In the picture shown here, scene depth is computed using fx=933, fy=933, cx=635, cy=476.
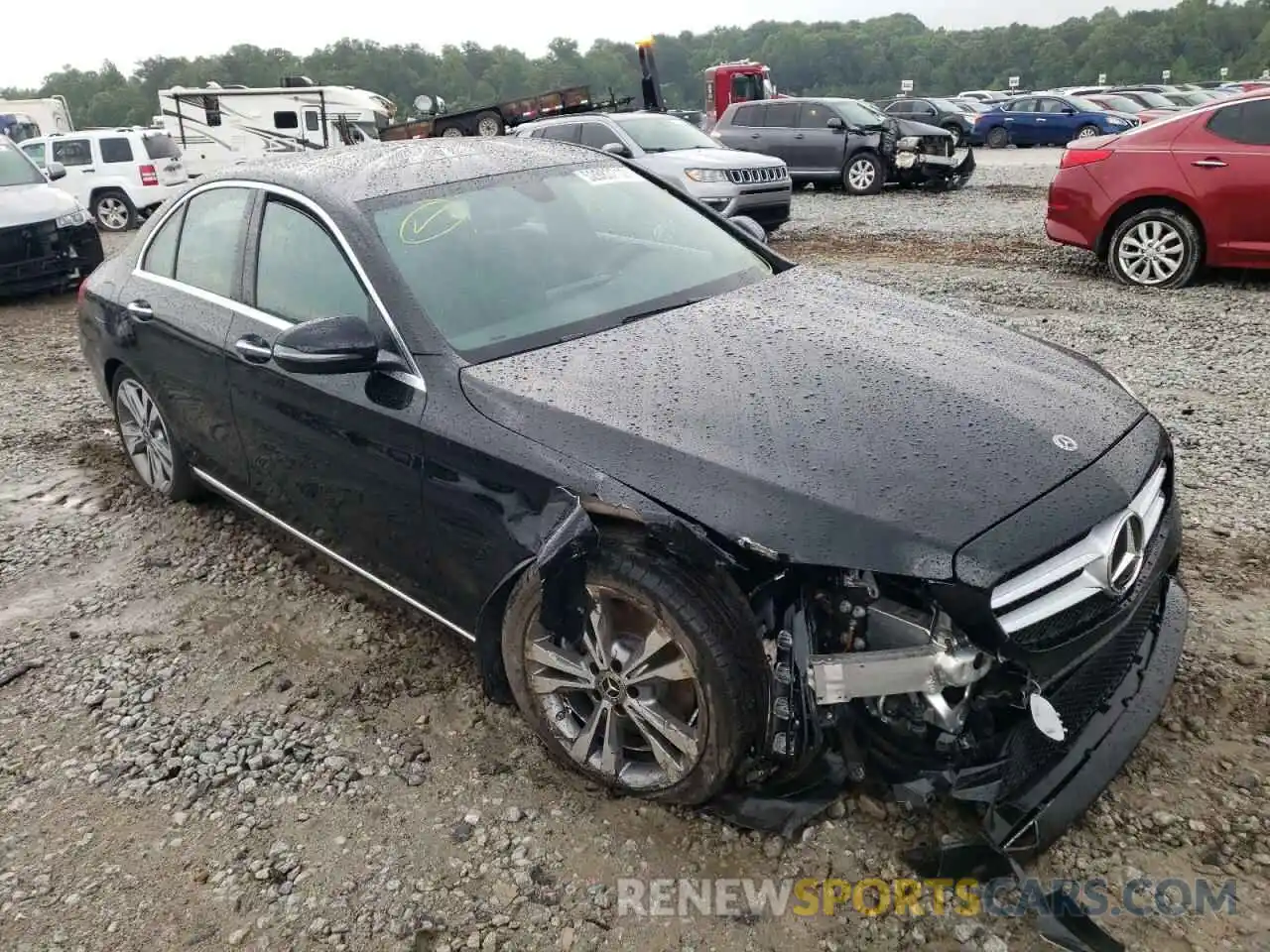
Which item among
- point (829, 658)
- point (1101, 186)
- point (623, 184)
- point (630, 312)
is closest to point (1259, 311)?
point (1101, 186)

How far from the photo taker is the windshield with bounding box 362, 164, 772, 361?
2.85m

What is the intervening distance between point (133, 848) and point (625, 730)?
134cm

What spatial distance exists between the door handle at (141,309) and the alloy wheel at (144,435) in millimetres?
378

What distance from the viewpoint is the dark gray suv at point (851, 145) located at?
1505cm

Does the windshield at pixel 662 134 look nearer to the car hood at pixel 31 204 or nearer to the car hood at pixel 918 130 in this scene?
the car hood at pixel 918 130

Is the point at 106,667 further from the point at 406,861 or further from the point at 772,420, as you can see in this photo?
the point at 772,420

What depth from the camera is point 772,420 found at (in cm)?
234

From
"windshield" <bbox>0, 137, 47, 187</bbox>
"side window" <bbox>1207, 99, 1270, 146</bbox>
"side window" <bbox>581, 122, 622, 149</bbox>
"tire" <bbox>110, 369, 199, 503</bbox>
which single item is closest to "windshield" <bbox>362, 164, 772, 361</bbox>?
"tire" <bbox>110, 369, 199, 503</bbox>

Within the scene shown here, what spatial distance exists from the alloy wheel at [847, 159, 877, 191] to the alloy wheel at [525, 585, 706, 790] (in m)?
14.4

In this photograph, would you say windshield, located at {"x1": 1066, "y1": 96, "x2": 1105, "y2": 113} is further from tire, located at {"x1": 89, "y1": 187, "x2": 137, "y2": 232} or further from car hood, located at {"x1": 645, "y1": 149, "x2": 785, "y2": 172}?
tire, located at {"x1": 89, "y1": 187, "x2": 137, "y2": 232}

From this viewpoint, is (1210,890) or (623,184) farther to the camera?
(623,184)

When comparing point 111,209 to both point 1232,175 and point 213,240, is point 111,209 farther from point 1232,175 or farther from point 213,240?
point 1232,175

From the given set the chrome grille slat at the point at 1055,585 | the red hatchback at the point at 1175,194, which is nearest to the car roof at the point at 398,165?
the chrome grille slat at the point at 1055,585

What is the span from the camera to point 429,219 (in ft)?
10.1
